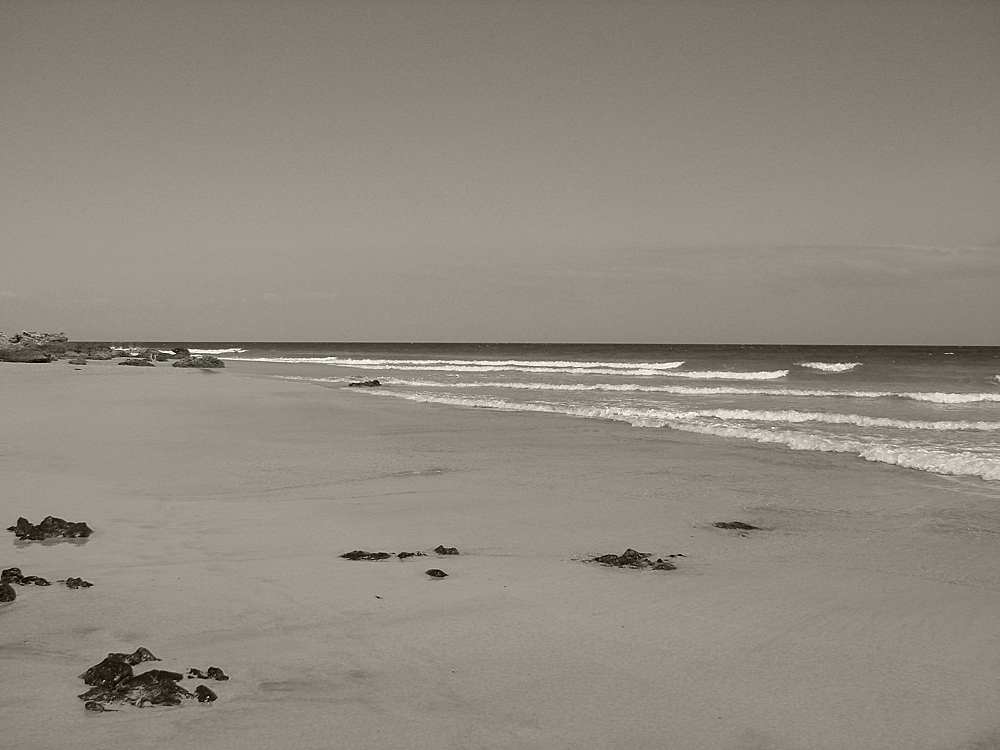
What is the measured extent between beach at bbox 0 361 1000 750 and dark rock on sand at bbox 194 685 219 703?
4cm

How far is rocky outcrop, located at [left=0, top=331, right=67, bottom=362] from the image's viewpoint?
111ft

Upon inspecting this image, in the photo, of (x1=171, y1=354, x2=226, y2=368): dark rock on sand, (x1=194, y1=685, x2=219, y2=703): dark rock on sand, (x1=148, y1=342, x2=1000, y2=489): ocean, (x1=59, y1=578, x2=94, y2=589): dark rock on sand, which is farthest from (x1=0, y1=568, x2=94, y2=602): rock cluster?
(x1=171, y1=354, x2=226, y2=368): dark rock on sand

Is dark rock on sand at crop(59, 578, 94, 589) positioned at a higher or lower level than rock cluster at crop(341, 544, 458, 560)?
higher

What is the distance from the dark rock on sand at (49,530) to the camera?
642 centimetres

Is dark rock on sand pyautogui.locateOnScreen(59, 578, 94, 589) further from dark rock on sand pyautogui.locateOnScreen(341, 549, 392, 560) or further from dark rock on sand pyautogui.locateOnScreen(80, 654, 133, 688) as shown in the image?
dark rock on sand pyautogui.locateOnScreen(341, 549, 392, 560)

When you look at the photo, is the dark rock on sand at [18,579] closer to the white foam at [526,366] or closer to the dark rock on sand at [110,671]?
the dark rock on sand at [110,671]

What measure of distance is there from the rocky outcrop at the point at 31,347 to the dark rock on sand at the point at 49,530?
31.7 metres

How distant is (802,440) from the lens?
13.1 metres

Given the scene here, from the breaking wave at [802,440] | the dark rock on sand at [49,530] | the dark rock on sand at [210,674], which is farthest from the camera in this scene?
the breaking wave at [802,440]

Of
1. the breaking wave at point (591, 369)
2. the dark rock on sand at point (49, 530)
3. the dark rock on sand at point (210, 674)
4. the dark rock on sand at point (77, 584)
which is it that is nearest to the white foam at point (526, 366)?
the breaking wave at point (591, 369)

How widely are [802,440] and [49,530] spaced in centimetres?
1109

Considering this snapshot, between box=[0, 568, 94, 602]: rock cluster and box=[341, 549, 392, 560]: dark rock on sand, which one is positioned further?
box=[341, 549, 392, 560]: dark rock on sand

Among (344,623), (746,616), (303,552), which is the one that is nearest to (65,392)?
(303,552)

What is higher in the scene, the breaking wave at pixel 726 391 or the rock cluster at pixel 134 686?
the breaking wave at pixel 726 391
